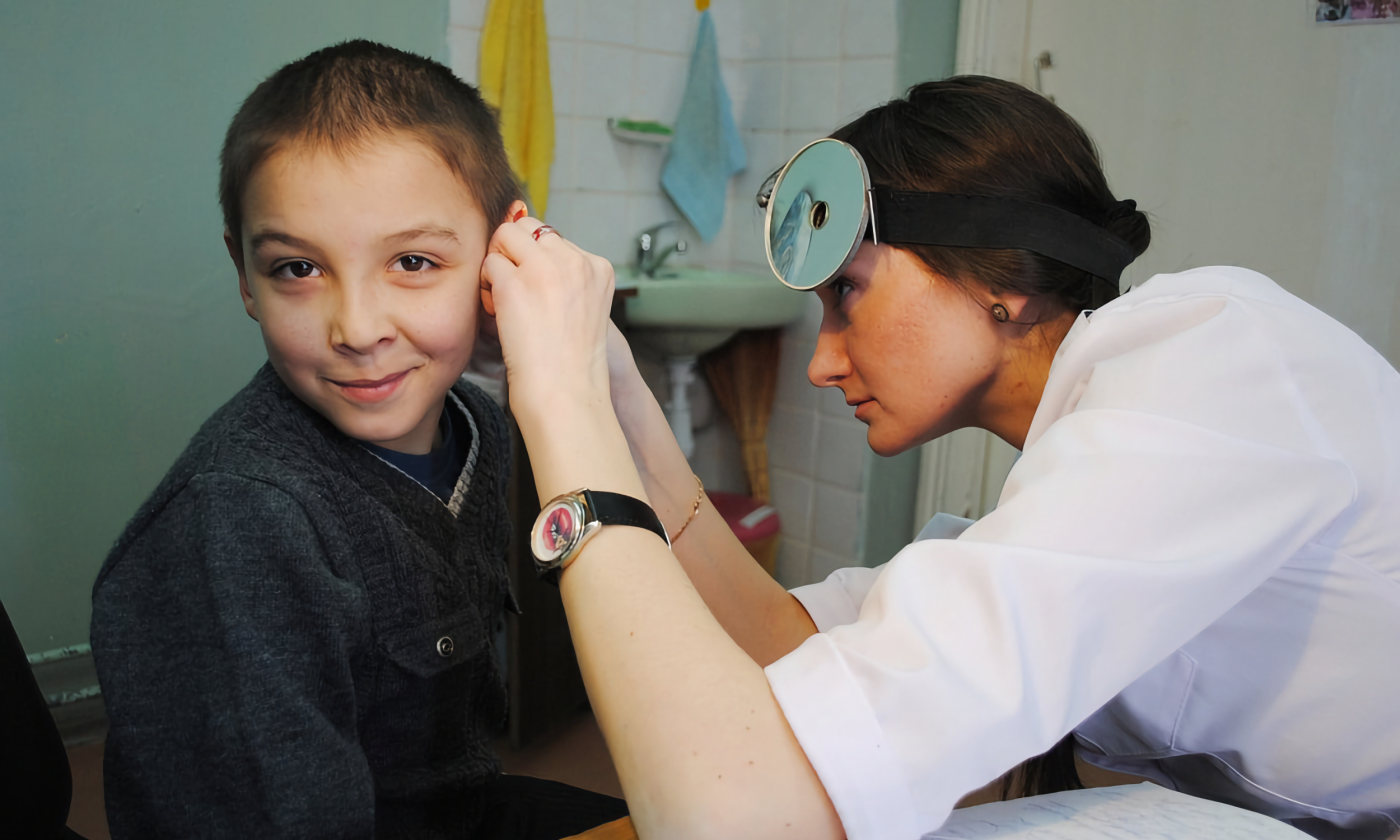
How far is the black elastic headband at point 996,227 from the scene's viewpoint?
3.74 feet

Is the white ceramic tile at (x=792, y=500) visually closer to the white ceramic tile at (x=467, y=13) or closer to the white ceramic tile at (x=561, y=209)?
the white ceramic tile at (x=561, y=209)

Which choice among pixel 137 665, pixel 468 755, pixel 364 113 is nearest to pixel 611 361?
pixel 364 113

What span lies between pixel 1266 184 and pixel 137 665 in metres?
2.62

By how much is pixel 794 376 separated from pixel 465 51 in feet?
4.83

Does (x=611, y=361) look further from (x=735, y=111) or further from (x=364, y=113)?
(x=735, y=111)

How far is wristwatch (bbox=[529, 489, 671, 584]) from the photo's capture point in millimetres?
853

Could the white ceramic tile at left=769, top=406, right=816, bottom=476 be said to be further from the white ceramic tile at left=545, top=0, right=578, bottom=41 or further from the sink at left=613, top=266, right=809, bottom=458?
the white ceramic tile at left=545, top=0, right=578, bottom=41

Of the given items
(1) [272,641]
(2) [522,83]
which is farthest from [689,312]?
(1) [272,641]

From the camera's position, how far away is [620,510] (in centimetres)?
87

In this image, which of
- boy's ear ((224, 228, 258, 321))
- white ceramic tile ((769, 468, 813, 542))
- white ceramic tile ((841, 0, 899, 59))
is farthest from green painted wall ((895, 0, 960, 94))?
boy's ear ((224, 228, 258, 321))

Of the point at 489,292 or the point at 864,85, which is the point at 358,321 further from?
the point at 864,85

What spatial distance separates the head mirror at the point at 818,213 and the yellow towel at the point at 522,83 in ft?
5.19

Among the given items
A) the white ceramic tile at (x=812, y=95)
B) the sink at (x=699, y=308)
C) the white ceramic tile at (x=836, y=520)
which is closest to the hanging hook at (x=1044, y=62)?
the white ceramic tile at (x=812, y=95)

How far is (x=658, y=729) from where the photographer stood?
2.45 ft
